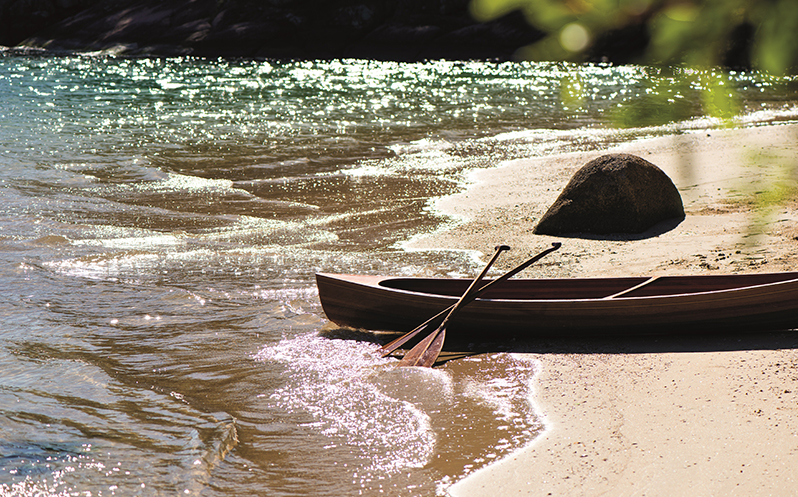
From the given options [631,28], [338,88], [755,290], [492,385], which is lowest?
[492,385]

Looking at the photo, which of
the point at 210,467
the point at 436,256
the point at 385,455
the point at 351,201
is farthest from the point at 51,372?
the point at 351,201

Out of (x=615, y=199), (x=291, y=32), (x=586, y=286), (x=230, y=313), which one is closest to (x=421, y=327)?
(x=586, y=286)

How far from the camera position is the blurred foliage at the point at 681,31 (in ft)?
3.23

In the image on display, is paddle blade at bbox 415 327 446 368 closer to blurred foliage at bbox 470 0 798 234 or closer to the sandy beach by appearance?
the sandy beach

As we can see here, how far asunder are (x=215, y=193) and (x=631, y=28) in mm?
10987

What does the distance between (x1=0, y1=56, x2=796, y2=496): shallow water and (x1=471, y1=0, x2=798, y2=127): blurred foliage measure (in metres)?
0.06

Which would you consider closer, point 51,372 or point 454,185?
point 51,372

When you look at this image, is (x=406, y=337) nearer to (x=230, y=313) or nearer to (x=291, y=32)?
(x=230, y=313)

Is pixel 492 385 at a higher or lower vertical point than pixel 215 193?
lower

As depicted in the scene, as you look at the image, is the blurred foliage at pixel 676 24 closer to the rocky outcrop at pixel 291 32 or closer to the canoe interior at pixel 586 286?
the canoe interior at pixel 586 286

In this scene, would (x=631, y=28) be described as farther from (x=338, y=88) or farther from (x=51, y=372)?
(x=338, y=88)

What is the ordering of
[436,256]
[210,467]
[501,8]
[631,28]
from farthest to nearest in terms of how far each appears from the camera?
[436,256] < [210,467] < [631,28] < [501,8]

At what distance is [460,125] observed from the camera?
1911 centimetres

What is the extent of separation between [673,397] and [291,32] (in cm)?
4695
